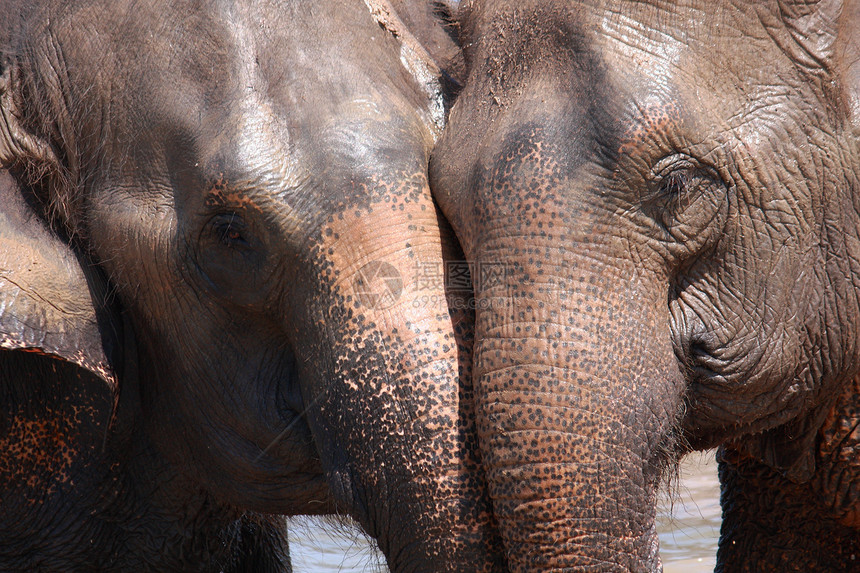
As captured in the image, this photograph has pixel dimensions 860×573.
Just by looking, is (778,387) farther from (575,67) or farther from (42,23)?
(42,23)

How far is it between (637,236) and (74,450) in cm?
171

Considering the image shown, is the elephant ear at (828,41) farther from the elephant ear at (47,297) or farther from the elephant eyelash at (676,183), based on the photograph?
the elephant ear at (47,297)

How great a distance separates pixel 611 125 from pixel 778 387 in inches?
31.7

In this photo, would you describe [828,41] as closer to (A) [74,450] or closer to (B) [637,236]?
(B) [637,236]

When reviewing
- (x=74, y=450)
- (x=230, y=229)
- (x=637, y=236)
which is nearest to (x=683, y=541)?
(x=74, y=450)

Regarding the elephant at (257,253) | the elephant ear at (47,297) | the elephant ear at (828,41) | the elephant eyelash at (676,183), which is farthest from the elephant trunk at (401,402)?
the elephant ear at (828,41)

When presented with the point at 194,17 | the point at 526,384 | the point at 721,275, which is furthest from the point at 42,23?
the point at 721,275

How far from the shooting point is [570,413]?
258 centimetres

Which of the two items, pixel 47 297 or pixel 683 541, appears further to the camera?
pixel 683 541

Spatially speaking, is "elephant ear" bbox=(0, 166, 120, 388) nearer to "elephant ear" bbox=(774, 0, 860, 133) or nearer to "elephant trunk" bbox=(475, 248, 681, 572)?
"elephant trunk" bbox=(475, 248, 681, 572)

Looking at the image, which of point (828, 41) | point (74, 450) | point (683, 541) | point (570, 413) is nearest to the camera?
point (570, 413)

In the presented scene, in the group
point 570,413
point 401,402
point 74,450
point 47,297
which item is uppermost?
Answer: point 570,413

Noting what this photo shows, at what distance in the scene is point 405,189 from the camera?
9.54 feet

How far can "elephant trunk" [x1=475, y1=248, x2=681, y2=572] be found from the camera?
101 inches
